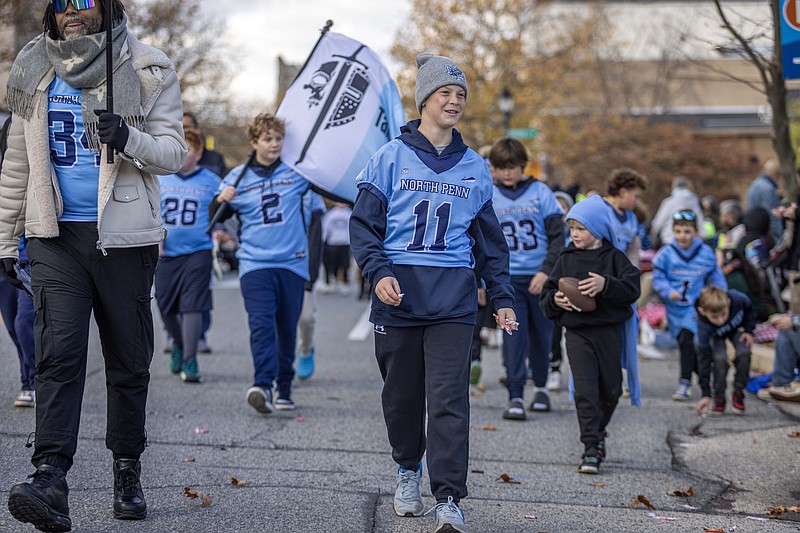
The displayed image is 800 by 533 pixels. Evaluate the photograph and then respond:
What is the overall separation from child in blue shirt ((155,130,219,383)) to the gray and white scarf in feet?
14.9

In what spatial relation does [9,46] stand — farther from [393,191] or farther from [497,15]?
[393,191]

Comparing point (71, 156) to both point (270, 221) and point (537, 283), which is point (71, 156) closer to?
point (270, 221)

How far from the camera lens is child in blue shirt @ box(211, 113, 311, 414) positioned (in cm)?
784

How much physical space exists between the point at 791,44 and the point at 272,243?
4.11 meters

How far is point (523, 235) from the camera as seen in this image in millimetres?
8375

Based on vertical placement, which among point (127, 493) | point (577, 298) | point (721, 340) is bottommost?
point (127, 493)

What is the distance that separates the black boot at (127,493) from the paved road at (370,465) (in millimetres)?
72

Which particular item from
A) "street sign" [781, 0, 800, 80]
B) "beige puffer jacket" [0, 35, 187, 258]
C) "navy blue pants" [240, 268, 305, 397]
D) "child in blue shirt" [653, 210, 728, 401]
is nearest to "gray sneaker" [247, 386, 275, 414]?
"navy blue pants" [240, 268, 305, 397]

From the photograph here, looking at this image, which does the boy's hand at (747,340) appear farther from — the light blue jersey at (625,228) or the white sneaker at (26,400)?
the white sneaker at (26,400)

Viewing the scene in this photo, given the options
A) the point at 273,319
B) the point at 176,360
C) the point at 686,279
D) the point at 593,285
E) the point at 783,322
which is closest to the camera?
the point at 593,285

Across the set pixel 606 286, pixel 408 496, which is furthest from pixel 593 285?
pixel 408 496

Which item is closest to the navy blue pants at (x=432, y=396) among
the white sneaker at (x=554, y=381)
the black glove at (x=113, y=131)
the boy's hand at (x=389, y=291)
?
the boy's hand at (x=389, y=291)

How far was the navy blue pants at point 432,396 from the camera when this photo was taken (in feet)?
15.1

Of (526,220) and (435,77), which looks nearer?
(435,77)
